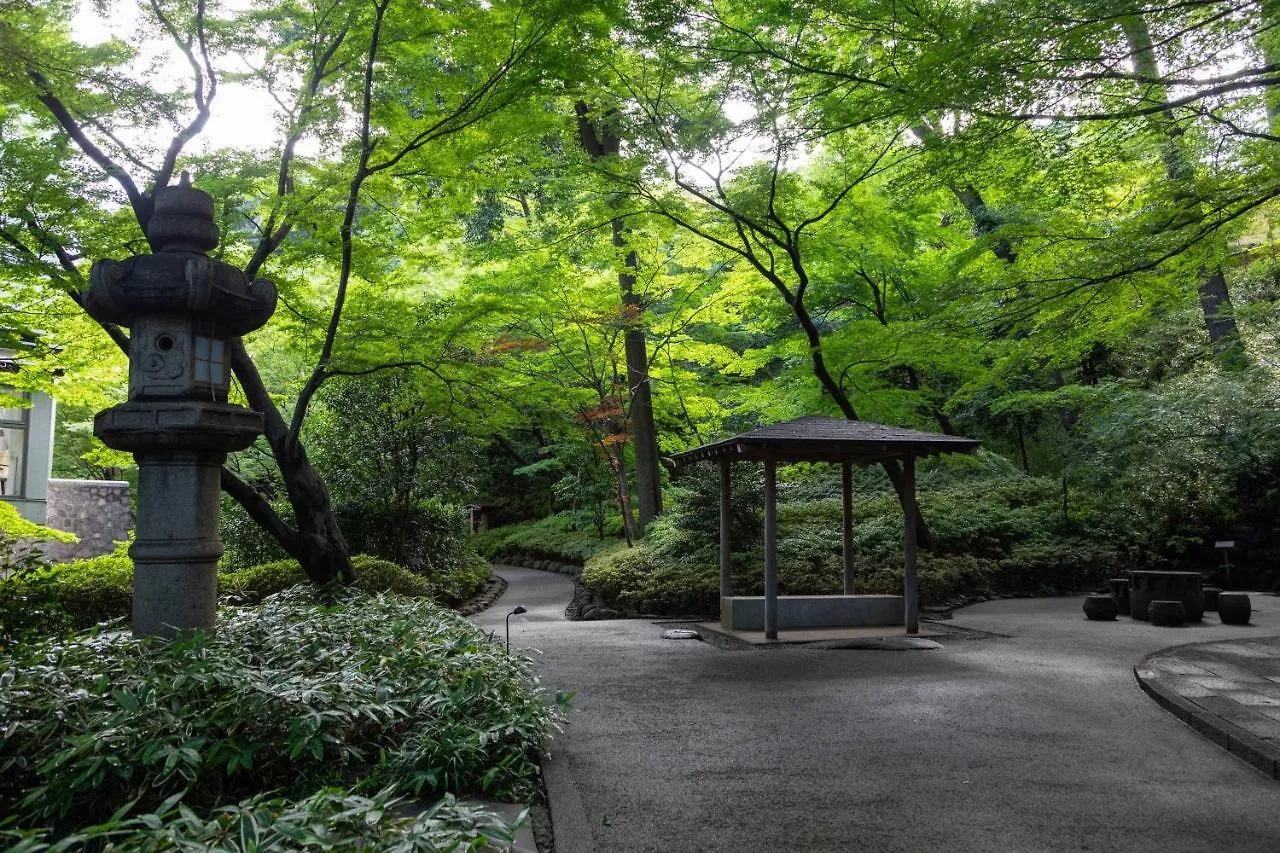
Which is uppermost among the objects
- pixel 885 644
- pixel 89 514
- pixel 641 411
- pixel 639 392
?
pixel 639 392

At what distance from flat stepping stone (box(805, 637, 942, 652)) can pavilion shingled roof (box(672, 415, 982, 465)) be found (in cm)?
219

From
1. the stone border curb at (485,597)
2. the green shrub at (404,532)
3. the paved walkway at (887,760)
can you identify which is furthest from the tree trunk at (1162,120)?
the green shrub at (404,532)

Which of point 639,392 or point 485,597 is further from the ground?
point 639,392

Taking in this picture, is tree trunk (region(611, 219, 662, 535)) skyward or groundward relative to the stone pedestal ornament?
skyward

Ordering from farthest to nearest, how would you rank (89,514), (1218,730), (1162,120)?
(89,514) → (1162,120) → (1218,730)

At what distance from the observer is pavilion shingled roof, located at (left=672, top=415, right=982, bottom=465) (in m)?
9.50

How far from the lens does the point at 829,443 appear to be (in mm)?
9602

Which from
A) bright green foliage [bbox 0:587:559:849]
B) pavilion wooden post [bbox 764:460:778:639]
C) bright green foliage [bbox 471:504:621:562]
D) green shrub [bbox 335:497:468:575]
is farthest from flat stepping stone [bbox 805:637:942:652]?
bright green foliage [bbox 471:504:621:562]

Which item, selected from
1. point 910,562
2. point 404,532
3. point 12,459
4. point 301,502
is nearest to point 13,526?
point 301,502

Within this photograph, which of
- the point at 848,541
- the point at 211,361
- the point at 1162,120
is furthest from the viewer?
the point at 848,541

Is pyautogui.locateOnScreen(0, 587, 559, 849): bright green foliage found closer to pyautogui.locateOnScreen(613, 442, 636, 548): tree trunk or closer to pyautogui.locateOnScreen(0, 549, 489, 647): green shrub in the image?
pyautogui.locateOnScreen(0, 549, 489, 647): green shrub

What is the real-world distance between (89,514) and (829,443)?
1569cm

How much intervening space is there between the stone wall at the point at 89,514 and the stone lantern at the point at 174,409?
555 inches

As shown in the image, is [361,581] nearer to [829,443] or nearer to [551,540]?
[829,443]
